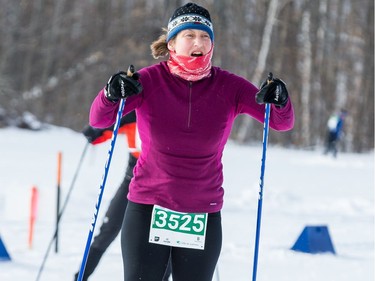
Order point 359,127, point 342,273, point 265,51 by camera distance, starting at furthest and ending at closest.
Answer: point 359,127 < point 265,51 < point 342,273

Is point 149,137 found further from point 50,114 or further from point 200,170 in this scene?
point 50,114

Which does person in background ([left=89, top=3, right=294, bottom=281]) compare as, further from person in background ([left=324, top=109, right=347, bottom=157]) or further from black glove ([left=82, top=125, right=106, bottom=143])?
person in background ([left=324, top=109, right=347, bottom=157])

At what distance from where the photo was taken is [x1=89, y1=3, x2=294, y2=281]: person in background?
261 cm

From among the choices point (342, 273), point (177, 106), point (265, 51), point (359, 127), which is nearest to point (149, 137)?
point (177, 106)

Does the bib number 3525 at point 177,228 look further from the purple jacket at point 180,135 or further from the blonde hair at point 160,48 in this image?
the blonde hair at point 160,48

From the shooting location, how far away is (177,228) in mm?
2654

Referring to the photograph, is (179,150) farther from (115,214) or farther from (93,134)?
(93,134)

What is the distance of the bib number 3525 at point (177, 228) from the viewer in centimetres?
263

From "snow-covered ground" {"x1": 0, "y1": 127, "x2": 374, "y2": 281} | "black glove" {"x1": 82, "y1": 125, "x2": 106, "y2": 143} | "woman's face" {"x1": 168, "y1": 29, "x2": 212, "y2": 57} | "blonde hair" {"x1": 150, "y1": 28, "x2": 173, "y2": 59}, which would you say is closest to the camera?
"woman's face" {"x1": 168, "y1": 29, "x2": 212, "y2": 57}

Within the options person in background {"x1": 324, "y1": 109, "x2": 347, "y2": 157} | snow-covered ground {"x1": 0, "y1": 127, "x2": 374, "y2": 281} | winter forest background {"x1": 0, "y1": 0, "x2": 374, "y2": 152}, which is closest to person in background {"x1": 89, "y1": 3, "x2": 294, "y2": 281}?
snow-covered ground {"x1": 0, "y1": 127, "x2": 374, "y2": 281}

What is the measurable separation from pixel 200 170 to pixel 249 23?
3111 cm

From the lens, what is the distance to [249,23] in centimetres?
3309

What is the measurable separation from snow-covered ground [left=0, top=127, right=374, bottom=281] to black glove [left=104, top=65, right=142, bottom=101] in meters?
2.82

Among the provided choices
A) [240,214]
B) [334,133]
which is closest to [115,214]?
[240,214]
